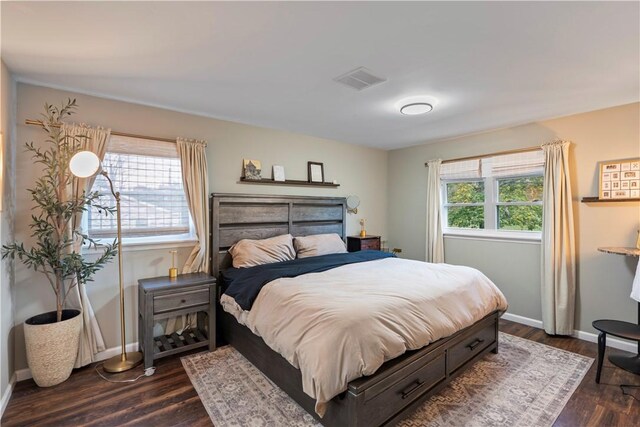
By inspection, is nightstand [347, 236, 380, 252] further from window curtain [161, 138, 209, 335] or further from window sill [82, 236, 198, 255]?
window sill [82, 236, 198, 255]

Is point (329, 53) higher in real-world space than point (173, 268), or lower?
higher

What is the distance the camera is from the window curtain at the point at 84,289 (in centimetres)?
261

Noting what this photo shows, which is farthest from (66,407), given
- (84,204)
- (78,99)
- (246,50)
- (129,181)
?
(246,50)

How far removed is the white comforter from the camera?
170 cm

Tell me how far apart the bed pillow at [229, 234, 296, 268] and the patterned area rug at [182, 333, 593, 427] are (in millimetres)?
912

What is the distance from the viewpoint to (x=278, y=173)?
4039mm

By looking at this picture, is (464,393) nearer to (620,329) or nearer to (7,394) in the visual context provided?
(620,329)

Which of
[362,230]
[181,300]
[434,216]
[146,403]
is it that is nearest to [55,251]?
[181,300]

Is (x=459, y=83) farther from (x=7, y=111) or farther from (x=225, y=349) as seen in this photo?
(x=7, y=111)

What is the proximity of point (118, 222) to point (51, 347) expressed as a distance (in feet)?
3.45

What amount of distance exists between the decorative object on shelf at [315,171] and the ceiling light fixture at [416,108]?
164 centimetres

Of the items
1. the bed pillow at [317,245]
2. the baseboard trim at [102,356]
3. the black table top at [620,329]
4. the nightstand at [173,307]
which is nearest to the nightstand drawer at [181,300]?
the nightstand at [173,307]

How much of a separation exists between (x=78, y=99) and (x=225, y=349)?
272 cm

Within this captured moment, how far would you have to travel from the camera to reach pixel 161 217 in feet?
10.4
